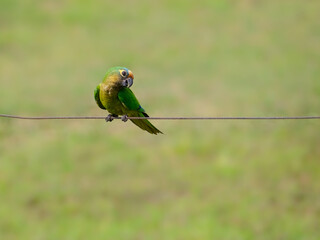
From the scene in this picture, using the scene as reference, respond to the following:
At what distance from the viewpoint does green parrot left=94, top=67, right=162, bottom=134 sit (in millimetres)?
7703

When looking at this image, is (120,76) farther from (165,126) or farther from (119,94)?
(165,126)

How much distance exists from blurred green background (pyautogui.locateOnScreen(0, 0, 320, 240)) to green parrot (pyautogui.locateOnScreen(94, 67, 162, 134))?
18.5 feet

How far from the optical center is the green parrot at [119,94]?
25.3ft

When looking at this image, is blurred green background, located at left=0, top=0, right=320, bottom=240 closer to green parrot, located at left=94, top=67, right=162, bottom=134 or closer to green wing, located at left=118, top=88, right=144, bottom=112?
green parrot, located at left=94, top=67, right=162, bottom=134

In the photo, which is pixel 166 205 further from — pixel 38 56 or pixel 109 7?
pixel 109 7

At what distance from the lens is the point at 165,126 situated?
56.1 feet

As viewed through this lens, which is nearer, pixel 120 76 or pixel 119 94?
pixel 120 76

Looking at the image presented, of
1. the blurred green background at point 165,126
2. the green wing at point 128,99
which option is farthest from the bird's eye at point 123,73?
the blurred green background at point 165,126

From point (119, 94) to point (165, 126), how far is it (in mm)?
9336

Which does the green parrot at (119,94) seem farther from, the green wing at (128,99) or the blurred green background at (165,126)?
the blurred green background at (165,126)

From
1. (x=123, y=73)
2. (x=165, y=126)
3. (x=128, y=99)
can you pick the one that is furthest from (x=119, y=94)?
(x=165, y=126)

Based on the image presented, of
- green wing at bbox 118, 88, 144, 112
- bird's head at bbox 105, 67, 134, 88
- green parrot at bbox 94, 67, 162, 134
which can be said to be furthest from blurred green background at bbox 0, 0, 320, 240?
bird's head at bbox 105, 67, 134, 88

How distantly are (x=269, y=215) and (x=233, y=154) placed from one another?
248 cm

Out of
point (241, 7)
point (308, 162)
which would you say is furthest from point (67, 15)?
point (308, 162)
